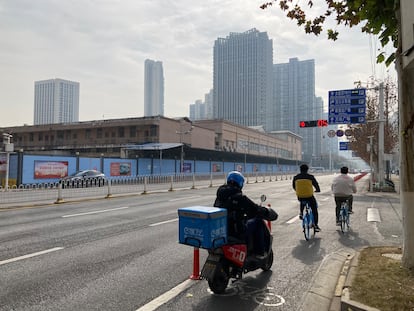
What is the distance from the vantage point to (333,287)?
503cm

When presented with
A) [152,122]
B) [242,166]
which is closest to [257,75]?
[152,122]

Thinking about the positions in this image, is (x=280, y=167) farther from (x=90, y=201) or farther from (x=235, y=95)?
(x=90, y=201)

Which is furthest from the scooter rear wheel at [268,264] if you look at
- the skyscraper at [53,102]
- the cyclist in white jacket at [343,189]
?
the skyscraper at [53,102]

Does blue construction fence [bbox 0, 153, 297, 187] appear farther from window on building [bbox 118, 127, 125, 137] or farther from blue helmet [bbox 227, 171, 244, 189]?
blue helmet [bbox 227, 171, 244, 189]

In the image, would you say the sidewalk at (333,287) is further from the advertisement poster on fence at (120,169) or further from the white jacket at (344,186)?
the advertisement poster on fence at (120,169)

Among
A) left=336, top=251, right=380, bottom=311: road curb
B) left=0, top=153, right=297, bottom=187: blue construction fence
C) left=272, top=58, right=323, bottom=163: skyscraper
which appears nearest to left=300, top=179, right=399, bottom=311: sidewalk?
left=336, top=251, right=380, bottom=311: road curb

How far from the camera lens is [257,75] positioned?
4628 cm

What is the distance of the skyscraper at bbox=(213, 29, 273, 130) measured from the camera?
151ft

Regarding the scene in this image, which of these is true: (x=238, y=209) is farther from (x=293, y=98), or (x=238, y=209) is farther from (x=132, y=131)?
(x=132, y=131)

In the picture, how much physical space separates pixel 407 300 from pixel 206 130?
233 feet

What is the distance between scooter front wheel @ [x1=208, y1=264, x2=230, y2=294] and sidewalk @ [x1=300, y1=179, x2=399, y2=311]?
106 centimetres

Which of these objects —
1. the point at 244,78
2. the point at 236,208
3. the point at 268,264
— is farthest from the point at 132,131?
the point at 236,208

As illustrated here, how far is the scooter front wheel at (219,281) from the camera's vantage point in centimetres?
469

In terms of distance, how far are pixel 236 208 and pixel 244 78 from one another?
4224 cm
